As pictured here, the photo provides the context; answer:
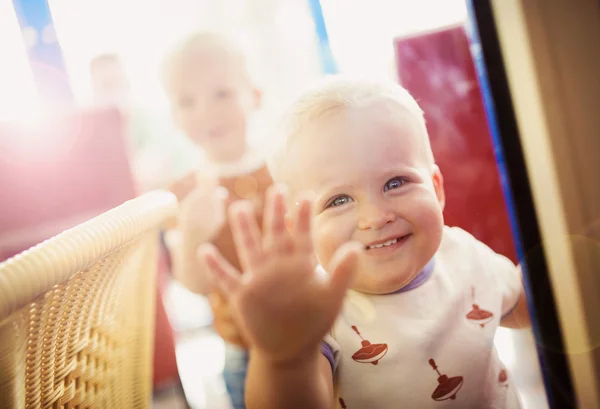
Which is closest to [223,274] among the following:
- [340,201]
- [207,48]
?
[340,201]

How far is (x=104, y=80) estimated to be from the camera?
0.60 meters

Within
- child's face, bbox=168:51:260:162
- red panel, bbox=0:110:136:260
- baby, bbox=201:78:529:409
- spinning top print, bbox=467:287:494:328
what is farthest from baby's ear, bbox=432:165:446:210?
red panel, bbox=0:110:136:260

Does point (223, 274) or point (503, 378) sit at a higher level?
point (223, 274)

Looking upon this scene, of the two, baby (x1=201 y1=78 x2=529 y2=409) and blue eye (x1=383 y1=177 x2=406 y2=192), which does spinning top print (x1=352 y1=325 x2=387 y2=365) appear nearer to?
baby (x1=201 y1=78 x2=529 y2=409)

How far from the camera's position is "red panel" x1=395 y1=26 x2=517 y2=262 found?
58 centimetres

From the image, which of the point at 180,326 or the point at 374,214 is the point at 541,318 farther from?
the point at 180,326

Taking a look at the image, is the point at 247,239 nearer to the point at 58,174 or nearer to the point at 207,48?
the point at 207,48

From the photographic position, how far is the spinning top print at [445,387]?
54 centimetres

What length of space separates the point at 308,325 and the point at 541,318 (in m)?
0.36

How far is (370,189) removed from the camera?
0.51 meters

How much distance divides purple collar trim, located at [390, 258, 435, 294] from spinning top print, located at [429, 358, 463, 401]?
0.26 feet

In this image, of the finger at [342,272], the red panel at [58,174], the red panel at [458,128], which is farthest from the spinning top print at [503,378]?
the red panel at [58,174]

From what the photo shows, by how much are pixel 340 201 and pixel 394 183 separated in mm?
59

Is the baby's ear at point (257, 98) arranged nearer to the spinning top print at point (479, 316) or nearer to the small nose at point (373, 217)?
the small nose at point (373, 217)
